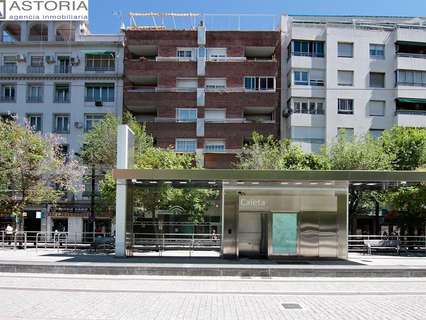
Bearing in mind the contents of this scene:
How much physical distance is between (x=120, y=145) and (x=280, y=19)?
131ft

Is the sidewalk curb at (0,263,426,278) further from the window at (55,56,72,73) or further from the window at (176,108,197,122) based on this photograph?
the window at (55,56,72,73)

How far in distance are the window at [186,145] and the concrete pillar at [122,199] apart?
1226 inches

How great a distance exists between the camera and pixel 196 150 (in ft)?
178

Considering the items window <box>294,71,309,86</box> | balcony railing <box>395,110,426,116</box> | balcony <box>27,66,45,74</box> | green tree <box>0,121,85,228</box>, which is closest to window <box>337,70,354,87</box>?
window <box>294,71,309,86</box>

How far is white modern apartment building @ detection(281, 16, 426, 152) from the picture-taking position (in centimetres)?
5581

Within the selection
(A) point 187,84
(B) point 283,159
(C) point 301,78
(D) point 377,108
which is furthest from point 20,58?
(D) point 377,108

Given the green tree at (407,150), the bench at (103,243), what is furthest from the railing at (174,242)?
the green tree at (407,150)

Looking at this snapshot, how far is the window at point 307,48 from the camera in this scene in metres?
→ 56.5

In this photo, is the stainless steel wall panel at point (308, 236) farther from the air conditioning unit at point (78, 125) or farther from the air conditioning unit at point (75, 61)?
the air conditioning unit at point (75, 61)

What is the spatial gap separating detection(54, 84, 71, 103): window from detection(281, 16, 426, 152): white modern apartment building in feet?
65.8

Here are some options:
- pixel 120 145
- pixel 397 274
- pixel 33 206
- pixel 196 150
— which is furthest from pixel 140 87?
pixel 397 274

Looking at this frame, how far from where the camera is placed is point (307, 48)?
2237 inches

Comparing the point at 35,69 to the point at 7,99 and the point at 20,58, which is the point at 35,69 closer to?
the point at 20,58

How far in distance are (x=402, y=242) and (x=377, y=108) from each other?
2983 cm
